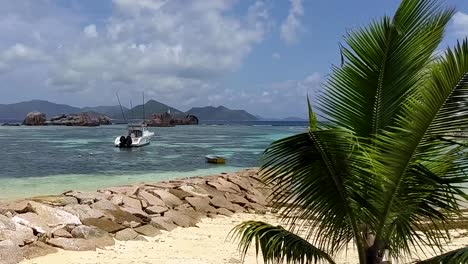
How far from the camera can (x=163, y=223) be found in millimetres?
11438

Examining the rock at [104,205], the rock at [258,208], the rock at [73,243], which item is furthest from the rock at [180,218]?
the rock at [258,208]

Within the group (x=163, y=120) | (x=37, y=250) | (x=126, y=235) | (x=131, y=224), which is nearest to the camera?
(x=37, y=250)

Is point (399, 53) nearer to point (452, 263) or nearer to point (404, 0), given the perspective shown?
point (404, 0)

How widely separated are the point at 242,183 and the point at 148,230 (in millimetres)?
7840

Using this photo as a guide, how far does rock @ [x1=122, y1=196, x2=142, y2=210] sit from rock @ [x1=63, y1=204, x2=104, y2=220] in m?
1.28

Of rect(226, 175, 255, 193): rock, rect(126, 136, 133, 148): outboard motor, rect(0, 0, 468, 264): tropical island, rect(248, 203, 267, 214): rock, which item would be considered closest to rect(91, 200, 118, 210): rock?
rect(248, 203, 267, 214): rock

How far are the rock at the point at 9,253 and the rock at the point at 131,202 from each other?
407 centimetres

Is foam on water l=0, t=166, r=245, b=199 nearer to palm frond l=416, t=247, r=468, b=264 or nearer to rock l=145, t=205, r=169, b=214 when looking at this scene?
rock l=145, t=205, r=169, b=214

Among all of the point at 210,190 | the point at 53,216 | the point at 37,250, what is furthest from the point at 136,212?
the point at 210,190

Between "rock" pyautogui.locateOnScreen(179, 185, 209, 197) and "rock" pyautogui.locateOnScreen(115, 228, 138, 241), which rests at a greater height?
"rock" pyautogui.locateOnScreen(179, 185, 209, 197)

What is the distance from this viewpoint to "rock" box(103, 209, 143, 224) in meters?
10.9

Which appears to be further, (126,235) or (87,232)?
(126,235)

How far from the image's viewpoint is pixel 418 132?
357cm

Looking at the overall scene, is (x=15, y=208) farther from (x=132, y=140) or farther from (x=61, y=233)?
(x=132, y=140)
